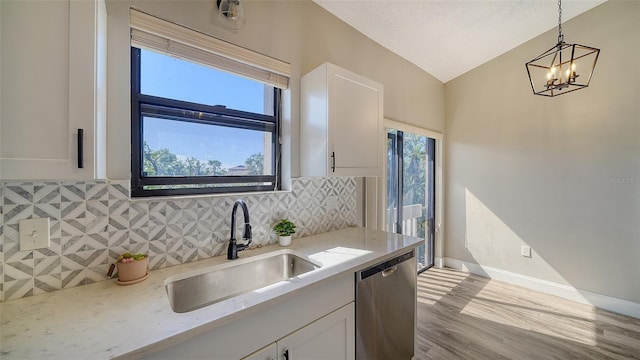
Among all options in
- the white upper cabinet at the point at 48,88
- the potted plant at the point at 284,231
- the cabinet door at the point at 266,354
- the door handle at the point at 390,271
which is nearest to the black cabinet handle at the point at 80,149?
the white upper cabinet at the point at 48,88

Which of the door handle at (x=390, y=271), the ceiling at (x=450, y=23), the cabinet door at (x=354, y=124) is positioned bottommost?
the door handle at (x=390, y=271)

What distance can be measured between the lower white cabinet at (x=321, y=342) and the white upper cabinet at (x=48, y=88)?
95cm

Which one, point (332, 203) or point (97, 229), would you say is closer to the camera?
point (97, 229)

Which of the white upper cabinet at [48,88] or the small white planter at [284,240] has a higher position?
the white upper cabinet at [48,88]

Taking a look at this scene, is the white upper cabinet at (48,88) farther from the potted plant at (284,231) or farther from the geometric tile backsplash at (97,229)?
the potted plant at (284,231)

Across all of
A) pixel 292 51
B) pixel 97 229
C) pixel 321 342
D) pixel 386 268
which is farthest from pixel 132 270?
pixel 292 51

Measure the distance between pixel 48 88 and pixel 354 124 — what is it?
1.53 m

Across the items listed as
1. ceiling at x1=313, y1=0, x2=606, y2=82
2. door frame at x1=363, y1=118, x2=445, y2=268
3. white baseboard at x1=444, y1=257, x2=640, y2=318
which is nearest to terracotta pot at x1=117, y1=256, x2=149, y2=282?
door frame at x1=363, y1=118, x2=445, y2=268

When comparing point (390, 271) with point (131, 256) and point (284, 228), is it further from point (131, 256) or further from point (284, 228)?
point (131, 256)

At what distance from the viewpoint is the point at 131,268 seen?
1.10 meters

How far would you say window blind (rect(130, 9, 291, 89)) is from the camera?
124 cm

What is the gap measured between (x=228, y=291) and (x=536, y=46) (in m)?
4.09

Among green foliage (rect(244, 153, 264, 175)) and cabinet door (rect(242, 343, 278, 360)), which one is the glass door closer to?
green foliage (rect(244, 153, 264, 175))

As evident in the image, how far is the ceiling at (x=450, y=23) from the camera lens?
2.13 meters
